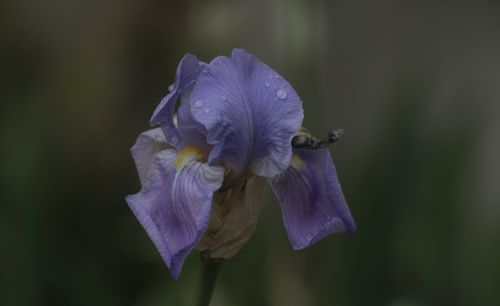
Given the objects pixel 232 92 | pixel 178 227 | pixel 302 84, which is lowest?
pixel 302 84

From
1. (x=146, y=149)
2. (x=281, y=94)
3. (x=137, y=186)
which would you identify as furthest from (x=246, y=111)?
(x=137, y=186)

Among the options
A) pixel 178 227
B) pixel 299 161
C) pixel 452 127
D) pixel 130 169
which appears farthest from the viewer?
pixel 130 169

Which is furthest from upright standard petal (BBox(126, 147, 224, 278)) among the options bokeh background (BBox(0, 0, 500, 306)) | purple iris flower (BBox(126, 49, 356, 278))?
bokeh background (BBox(0, 0, 500, 306))

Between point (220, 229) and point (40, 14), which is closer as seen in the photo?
point (220, 229)

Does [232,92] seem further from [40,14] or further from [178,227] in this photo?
[40,14]

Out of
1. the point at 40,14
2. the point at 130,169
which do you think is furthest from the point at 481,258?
the point at 40,14

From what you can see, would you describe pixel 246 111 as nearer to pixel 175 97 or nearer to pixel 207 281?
pixel 175 97

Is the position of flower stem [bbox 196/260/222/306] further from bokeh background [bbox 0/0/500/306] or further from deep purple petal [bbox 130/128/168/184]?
bokeh background [bbox 0/0/500/306]
